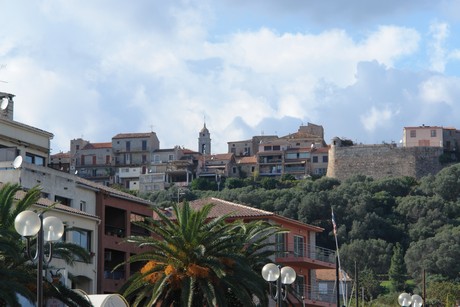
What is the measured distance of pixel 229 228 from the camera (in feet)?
180

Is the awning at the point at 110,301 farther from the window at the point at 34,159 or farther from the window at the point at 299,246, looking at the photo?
the window at the point at 299,246

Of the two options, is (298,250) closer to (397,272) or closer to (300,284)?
(300,284)

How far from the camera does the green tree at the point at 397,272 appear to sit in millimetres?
158125

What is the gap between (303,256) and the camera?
78562 millimetres

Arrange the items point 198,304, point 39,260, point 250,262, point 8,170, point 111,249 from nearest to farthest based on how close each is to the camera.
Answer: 1. point 39,260
2. point 198,304
3. point 250,262
4. point 8,170
5. point 111,249

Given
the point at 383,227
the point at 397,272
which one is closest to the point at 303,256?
the point at 397,272

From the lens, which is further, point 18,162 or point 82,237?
point 82,237

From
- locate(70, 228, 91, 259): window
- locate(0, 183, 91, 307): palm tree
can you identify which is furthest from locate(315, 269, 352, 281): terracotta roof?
locate(0, 183, 91, 307): palm tree

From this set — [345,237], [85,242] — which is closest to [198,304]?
[85,242]

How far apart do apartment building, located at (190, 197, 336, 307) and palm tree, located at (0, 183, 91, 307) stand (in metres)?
26.7

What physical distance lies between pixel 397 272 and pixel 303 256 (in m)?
86.3

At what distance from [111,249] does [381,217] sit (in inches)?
4902

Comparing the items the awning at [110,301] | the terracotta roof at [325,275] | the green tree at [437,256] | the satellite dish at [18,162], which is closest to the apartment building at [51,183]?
the satellite dish at [18,162]

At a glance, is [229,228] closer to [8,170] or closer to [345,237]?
[8,170]
